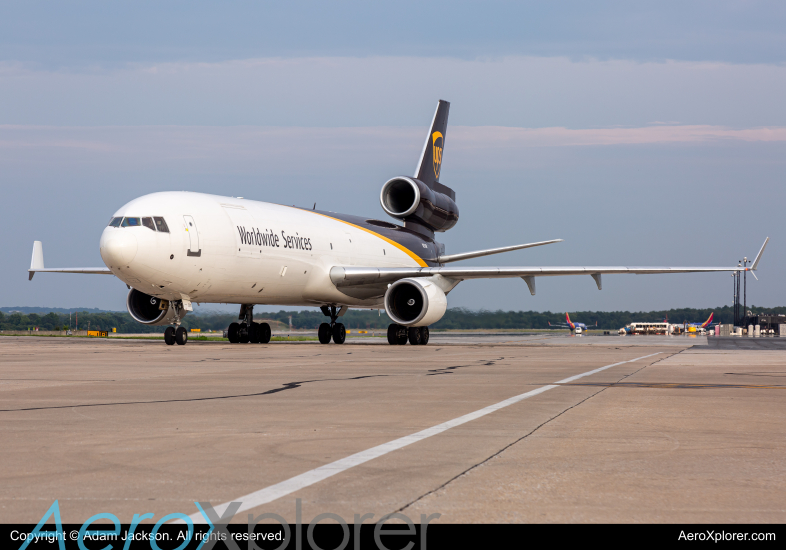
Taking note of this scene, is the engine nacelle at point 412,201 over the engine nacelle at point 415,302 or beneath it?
over

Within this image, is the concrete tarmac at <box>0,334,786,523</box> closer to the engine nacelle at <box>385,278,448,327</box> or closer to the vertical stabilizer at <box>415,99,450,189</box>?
the engine nacelle at <box>385,278,448,327</box>

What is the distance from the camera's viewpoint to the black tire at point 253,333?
3125 centimetres

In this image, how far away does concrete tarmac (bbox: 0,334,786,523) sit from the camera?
408 cm

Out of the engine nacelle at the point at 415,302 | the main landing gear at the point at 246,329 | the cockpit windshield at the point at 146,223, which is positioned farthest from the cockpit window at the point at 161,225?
the engine nacelle at the point at 415,302

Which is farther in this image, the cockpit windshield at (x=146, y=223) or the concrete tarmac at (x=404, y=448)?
the cockpit windshield at (x=146, y=223)

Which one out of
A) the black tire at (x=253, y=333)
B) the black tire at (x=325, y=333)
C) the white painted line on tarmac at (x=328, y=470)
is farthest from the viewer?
the black tire at (x=325, y=333)

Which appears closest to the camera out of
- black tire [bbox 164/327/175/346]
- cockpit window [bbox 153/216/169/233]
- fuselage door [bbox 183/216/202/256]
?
cockpit window [bbox 153/216/169/233]

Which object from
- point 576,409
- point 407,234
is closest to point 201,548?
point 576,409

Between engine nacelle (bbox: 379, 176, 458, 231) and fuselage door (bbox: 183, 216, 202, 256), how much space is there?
1258 cm

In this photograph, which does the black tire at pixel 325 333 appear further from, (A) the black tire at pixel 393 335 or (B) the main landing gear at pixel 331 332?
(A) the black tire at pixel 393 335

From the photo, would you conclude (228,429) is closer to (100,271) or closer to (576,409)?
(576,409)

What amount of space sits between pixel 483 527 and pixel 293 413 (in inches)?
180

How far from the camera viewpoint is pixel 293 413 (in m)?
7.99

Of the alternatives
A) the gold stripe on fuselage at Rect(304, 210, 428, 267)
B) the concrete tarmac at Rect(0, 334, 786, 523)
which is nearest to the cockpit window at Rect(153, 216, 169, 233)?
the gold stripe on fuselage at Rect(304, 210, 428, 267)
